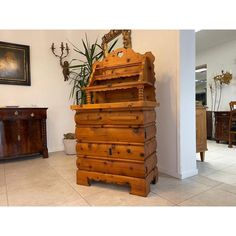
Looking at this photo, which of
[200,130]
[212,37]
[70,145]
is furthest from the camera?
[212,37]

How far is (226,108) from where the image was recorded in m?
4.72

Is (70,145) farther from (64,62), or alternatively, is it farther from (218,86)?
(218,86)

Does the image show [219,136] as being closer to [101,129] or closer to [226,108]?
[226,108]

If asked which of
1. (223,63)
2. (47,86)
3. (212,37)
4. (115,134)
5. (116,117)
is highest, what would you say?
(212,37)

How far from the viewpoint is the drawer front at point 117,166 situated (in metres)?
1.59

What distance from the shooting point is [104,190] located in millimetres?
1738

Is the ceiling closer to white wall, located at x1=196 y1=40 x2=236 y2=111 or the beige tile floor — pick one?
white wall, located at x1=196 y1=40 x2=236 y2=111

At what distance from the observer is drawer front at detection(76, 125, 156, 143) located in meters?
1.59

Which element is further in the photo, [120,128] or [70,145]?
[70,145]

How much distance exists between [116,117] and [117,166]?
44 centimetres

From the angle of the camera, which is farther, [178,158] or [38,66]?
[38,66]

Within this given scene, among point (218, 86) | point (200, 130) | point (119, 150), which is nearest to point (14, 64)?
point (119, 150)
